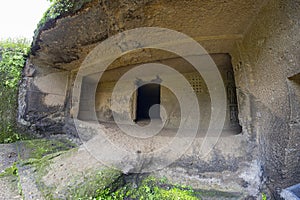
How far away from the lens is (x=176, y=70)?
1.96 m

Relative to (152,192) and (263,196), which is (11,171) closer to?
(152,192)

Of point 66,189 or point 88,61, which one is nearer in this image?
point 66,189

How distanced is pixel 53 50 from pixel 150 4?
111 cm

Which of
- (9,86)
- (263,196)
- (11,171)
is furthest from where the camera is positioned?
(9,86)

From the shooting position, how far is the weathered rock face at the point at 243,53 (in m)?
0.72

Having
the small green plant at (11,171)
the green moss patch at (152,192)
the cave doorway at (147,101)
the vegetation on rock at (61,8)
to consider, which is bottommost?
the green moss patch at (152,192)

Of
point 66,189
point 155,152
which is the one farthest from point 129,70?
point 66,189

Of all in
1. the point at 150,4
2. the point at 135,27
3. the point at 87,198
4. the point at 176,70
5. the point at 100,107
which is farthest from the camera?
the point at 100,107

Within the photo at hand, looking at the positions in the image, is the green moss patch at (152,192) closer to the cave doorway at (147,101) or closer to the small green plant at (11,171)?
the small green plant at (11,171)

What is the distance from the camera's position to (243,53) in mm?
1096

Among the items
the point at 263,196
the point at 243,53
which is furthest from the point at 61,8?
the point at 263,196

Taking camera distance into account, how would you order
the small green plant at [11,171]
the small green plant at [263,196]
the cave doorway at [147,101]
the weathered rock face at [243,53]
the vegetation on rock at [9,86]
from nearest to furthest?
1. the weathered rock face at [243,53]
2. the small green plant at [263,196]
3. the small green plant at [11,171]
4. the vegetation on rock at [9,86]
5. the cave doorway at [147,101]

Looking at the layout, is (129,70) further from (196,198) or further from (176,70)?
(196,198)

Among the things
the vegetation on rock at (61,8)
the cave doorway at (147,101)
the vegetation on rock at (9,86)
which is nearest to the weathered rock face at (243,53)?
the vegetation on rock at (61,8)
